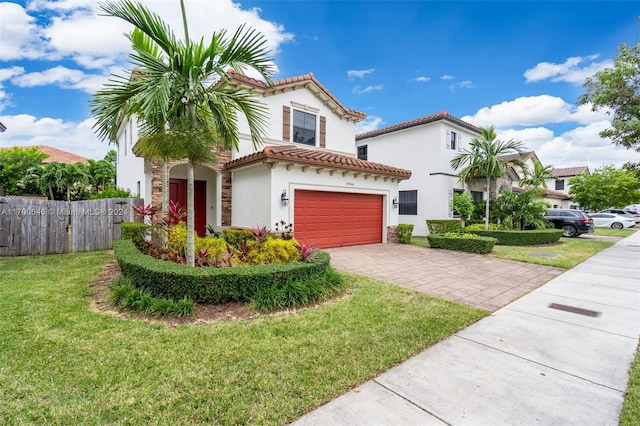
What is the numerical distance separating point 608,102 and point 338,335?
1856 centimetres

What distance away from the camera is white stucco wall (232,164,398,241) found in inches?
391

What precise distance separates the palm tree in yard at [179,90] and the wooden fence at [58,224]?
6.07 meters

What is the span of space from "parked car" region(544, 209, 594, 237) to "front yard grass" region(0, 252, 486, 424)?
59.6 ft

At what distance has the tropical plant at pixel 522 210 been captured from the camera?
15500 mm

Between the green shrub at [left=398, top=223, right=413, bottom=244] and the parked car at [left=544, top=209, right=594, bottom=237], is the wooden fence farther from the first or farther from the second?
the parked car at [left=544, top=209, right=594, bottom=237]

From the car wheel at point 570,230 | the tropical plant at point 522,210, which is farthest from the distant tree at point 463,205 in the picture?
the car wheel at point 570,230

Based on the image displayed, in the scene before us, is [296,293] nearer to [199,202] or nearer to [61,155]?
[199,202]

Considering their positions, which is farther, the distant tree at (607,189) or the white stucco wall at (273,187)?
the distant tree at (607,189)

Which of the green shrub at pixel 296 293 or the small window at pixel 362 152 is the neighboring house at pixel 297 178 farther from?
the small window at pixel 362 152

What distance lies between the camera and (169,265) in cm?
516

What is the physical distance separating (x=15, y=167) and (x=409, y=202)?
27.1 metres

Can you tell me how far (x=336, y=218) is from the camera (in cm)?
1188

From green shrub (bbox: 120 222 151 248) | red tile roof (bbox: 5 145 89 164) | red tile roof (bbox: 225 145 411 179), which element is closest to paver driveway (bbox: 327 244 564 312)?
red tile roof (bbox: 225 145 411 179)

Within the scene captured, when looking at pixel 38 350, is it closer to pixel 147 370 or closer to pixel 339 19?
pixel 147 370
